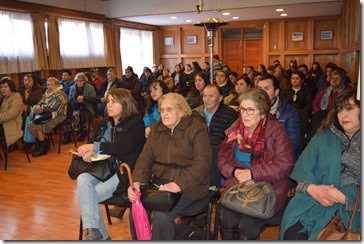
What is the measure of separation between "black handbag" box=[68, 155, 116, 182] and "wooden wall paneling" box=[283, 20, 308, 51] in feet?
36.5

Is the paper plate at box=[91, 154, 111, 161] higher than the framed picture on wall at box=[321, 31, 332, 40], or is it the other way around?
the framed picture on wall at box=[321, 31, 332, 40]

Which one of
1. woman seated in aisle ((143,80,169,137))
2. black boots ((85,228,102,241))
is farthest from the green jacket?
woman seated in aisle ((143,80,169,137))

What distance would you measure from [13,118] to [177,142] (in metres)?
3.34

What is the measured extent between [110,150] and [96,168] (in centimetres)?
17

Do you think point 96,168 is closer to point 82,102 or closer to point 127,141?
point 127,141

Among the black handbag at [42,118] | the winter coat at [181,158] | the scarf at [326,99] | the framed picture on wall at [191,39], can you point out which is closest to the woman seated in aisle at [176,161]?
the winter coat at [181,158]

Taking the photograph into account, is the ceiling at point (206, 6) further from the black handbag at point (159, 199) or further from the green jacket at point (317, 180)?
the black handbag at point (159, 199)

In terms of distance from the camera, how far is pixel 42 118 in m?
5.43

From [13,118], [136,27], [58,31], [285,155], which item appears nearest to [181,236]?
[285,155]

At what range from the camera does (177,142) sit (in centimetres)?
245

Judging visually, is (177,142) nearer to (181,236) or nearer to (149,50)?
(181,236)

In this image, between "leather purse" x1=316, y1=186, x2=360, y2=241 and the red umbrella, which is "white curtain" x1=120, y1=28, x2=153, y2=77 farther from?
"leather purse" x1=316, y1=186, x2=360, y2=241

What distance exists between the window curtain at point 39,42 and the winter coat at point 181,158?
6.38 metres

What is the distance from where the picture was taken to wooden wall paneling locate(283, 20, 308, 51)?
12.4 m
